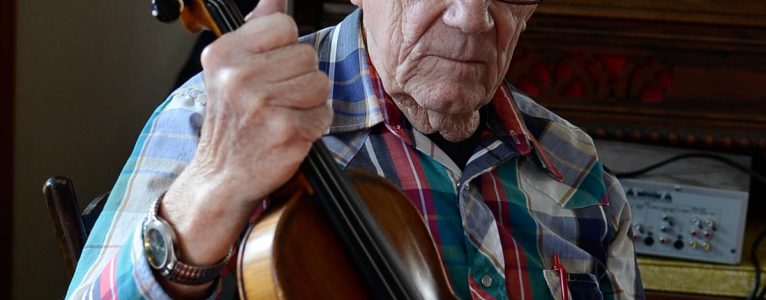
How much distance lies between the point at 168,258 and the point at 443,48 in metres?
0.41

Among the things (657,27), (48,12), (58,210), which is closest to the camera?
(58,210)

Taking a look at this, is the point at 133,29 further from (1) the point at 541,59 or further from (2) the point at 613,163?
(2) the point at 613,163

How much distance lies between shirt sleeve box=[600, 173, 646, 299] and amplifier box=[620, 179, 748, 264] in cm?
64

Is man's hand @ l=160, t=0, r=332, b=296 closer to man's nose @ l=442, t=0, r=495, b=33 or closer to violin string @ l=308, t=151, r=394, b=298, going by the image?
violin string @ l=308, t=151, r=394, b=298

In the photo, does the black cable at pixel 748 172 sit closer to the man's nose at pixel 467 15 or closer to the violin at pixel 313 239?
the man's nose at pixel 467 15

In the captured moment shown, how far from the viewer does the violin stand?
846 millimetres

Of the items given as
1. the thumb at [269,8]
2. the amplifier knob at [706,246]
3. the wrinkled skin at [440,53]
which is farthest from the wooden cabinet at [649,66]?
the thumb at [269,8]

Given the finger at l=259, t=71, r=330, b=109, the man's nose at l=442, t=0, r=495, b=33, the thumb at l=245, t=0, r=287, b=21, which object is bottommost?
the man's nose at l=442, t=0, r=495, b=33

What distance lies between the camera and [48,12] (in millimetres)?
1687

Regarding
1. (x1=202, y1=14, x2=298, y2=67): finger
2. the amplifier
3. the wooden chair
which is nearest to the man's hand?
(x1=202, y1=14, x2=298, y2=67): finger

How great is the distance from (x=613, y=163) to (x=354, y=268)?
45.5 inches

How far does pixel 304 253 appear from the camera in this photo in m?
0.88

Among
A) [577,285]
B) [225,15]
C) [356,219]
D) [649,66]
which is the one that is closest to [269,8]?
[225,15]

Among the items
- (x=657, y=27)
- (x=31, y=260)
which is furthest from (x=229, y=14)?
(x=657, y=27)
